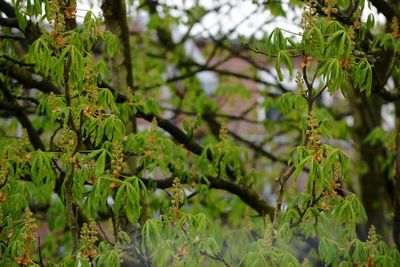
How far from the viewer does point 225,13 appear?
10070 millimetres

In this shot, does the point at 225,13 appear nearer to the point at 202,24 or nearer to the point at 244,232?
Answer: the point at 202,24

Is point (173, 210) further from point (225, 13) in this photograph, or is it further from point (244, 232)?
point (225, 13)

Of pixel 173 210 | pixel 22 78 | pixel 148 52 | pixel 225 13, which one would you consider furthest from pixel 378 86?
pixel 148 52

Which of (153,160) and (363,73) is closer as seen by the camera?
(363,73)

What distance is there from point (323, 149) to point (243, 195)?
→ 2.67m

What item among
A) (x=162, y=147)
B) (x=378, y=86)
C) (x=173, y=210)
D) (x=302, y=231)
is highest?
(x=378, y=86)

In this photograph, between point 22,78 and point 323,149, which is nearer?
point 323,149

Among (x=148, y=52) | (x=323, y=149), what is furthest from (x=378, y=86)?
(x=148, y=52)

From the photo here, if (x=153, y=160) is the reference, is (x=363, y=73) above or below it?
above

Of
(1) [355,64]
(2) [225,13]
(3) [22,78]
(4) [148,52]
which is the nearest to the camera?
(1) [355,64]

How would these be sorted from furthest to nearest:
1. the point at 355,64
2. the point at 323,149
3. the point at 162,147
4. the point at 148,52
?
1. the point at 148,52
2. the point at 162,147
3. the point at 355,64
4. the point at 323,149

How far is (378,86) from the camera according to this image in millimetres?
5910

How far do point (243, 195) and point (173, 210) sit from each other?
8.18 feet

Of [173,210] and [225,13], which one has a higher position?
[225,13]
